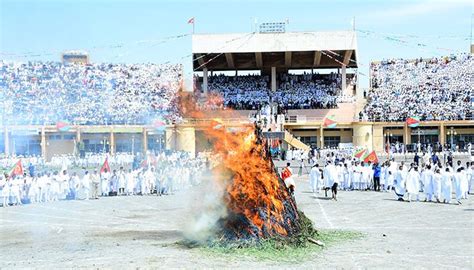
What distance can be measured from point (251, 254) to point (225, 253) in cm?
61

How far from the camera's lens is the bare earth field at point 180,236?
13422 millimetres

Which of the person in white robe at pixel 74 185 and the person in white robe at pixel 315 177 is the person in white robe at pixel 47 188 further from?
the person in white robe at pixel 315 177

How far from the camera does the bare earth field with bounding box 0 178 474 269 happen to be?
13422 millimetres

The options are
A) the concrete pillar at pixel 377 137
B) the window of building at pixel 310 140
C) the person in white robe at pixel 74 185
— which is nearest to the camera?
the person in white robe at pixel 74 185

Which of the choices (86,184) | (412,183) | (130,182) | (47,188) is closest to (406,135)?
(412,183)

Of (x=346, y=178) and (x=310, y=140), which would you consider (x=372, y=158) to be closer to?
(x=346, y=178)

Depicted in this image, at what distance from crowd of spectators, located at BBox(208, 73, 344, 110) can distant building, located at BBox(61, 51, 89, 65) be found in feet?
122

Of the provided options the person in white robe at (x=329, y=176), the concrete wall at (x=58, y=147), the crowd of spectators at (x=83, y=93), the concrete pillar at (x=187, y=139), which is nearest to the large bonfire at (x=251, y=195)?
the crowd of spectators at (x=83, y=93)

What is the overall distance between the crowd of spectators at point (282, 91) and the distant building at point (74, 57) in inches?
1465

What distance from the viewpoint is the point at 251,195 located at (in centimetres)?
1498

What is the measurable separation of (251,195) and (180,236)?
2.83m

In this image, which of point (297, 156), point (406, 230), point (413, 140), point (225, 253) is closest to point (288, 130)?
point (297, 156)

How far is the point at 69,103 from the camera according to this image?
2559cm

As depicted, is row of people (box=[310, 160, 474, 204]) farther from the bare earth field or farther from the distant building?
the distant building
